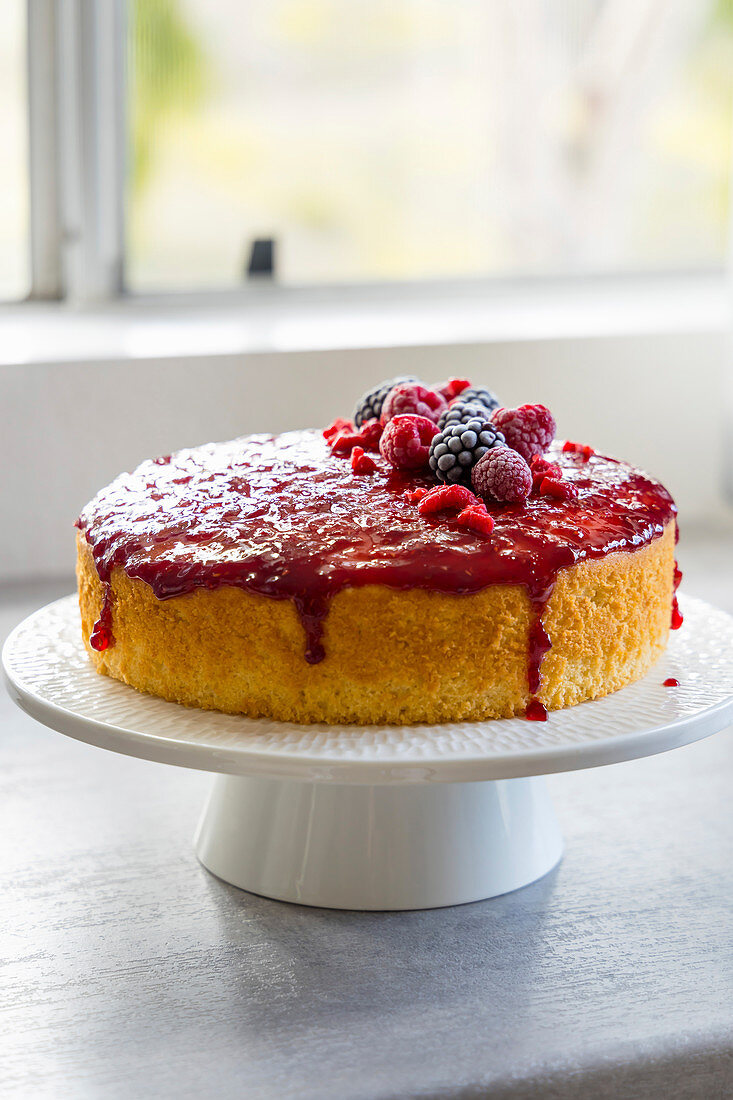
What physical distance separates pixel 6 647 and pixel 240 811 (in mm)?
295

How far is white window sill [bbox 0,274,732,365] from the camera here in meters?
2.44

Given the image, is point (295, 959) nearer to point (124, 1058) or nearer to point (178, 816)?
point (124, 1058)

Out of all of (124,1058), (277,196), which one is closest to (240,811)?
(124,1058)

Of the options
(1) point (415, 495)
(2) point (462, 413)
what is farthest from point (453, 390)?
(1) point (415, 495)

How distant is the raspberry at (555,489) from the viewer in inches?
48.7

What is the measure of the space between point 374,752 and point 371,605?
13cm

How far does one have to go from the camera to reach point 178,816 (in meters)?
1.46

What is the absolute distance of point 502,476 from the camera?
1.19m

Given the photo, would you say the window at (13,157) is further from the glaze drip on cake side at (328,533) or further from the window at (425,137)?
the glaze drip on cake side at (328,533)

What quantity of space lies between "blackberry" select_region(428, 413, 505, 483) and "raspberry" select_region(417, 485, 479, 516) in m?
0.04

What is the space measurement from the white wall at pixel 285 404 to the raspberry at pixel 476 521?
133 cm

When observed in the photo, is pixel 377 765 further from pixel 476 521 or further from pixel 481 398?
pixel 481 398

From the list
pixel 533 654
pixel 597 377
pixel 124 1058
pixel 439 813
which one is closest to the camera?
pixel 124 1058

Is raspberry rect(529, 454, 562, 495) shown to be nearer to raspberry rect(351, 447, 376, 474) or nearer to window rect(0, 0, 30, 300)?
raspberry rect(351, 447, 376, 474)
